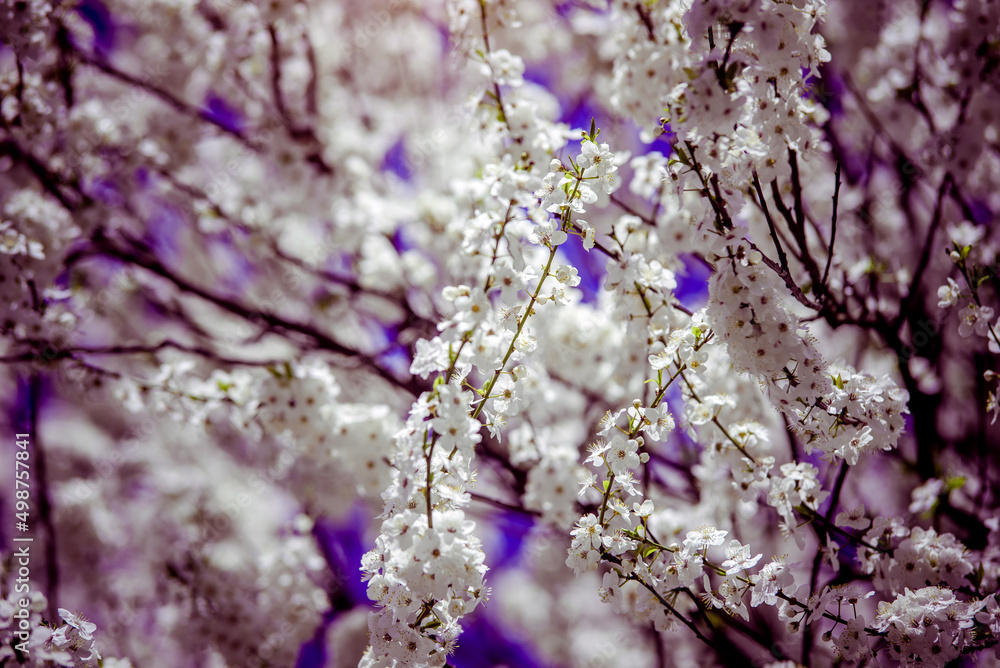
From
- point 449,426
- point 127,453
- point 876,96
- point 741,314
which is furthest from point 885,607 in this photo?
point 127,453

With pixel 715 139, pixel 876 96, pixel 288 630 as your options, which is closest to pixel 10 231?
pixel 288 630

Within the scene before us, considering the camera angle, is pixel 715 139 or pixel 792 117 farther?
pixel 792 117

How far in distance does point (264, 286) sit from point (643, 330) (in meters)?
5.22

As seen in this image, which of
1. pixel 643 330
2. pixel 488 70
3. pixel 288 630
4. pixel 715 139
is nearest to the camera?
pixel 715 139

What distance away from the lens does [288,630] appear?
405 cm

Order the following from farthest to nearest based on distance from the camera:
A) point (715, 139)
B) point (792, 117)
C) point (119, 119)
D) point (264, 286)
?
1. point (264, 286)
2. point (119, 119)
3. point (792, 117)
4. point (715, 139)

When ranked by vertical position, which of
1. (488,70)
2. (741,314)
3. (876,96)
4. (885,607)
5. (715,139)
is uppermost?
(876,96)

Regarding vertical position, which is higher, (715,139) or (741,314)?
(715,139)

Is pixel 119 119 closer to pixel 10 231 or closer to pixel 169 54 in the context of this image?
pixel 169 54

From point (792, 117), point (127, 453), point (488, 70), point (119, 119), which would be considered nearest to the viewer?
point (792, 117)

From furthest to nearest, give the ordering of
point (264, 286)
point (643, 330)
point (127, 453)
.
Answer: point (127, 453) → point (264, 286) → point (643, 330)

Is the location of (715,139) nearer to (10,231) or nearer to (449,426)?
(449,426)

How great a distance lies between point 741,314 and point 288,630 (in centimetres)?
388

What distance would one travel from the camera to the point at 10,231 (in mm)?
2930
